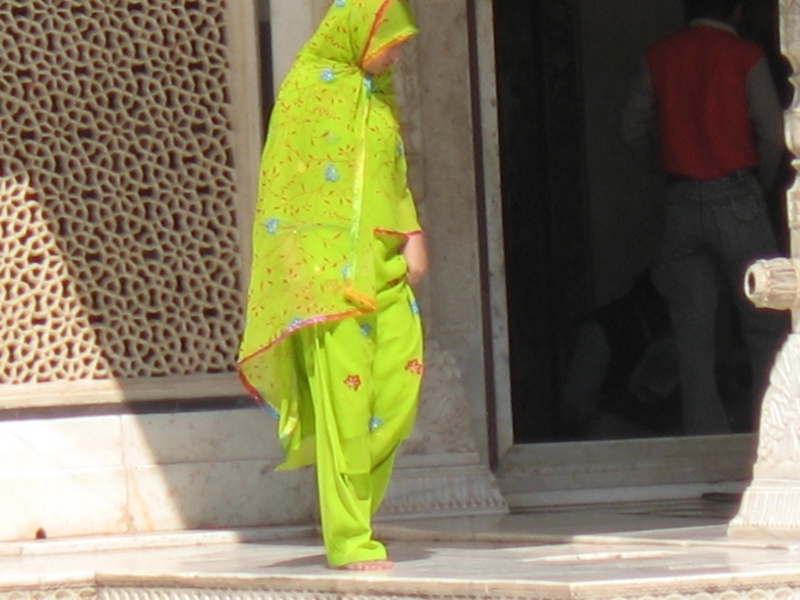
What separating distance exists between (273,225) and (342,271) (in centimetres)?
22

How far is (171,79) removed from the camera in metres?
5.95

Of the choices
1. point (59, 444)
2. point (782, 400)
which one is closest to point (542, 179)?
point (59, 444)

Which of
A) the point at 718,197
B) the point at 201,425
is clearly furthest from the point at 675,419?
the point at 201,425

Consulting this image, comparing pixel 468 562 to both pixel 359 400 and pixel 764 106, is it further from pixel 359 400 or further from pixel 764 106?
pixel 764 106

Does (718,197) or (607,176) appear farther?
(607,176)

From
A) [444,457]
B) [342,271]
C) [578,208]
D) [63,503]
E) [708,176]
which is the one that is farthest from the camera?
[578,208]

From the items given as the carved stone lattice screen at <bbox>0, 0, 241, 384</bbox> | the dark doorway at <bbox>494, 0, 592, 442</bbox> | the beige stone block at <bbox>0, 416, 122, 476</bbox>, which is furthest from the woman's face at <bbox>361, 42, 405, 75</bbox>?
the dark doorway at <bbox>494, 0, 592, 442</bbox>

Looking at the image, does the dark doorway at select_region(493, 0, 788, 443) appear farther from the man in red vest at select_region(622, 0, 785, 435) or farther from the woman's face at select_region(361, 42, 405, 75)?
the woman's face at select_region(361, 42, 405, 75)

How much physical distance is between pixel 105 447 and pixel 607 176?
349cm

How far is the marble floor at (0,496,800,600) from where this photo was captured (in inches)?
160

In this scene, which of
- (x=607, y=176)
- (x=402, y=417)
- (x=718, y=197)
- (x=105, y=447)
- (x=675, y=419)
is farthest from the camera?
(x=607, y=176)

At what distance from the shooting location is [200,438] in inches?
231

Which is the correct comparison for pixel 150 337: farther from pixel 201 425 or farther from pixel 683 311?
pixel 683 311

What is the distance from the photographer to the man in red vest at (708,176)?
260 inches
